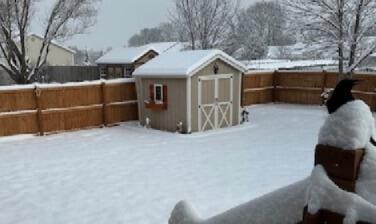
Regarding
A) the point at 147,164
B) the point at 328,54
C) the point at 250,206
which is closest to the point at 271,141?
the point at 147,164

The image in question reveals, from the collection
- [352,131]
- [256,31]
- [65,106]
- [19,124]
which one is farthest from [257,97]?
[256,31]

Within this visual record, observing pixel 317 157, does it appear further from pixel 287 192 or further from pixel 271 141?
pixel 271 141

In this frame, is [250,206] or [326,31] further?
[326,31]

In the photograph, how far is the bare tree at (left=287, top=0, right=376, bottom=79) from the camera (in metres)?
16.0

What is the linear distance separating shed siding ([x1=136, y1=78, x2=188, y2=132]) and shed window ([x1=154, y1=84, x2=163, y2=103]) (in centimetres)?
15

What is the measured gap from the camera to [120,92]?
596 inches

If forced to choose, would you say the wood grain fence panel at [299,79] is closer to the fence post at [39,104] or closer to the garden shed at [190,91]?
the garden shed at [190,91]

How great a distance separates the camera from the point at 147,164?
9.84m

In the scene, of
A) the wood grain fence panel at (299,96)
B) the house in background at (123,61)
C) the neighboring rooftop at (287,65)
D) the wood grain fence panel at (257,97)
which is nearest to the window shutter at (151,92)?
the wood grain fence panel at (257,97)

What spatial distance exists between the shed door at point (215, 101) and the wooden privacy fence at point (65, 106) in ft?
10.8

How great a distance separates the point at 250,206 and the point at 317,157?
50 cm

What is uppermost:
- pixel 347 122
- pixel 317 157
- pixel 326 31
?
pixel 326 31

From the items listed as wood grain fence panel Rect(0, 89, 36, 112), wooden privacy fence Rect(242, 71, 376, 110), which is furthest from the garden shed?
wooden privacy fence Rect(242, 71, 376, 110)

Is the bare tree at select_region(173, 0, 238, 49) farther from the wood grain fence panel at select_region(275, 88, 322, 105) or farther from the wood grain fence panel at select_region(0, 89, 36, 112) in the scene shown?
the wood grain fence panel at select_region(0, 89, 36, 112)
